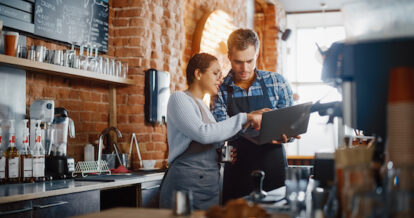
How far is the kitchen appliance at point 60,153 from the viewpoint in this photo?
9.81 feet

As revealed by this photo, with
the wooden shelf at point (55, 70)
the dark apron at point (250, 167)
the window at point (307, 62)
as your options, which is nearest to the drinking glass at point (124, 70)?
the wooden shelf at point (55, 70)

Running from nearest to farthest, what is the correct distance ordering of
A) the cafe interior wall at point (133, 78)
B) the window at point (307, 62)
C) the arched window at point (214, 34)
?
the cafe interior wall at point (133, 78), the arched window at point (214, 34), the window at point (307, 62)

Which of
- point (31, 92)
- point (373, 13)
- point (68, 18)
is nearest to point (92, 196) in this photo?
point (31, 92)

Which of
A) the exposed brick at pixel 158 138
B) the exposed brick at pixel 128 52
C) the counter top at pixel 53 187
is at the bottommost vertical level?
the counter top at pixel 53 187

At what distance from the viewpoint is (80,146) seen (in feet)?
11.7

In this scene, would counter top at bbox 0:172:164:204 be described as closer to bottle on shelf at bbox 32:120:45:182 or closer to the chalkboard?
bottle on shelf at bbox 32:120:45:182

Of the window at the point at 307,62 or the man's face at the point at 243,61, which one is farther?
the window at the point at 307,62

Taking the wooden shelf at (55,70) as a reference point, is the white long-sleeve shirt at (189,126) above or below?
below

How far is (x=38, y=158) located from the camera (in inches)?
111

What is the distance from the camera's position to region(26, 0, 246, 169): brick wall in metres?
3.53

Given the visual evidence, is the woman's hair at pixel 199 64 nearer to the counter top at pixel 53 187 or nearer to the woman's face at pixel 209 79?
the woman's face at pixel 209 79

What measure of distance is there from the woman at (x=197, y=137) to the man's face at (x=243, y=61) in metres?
0.42

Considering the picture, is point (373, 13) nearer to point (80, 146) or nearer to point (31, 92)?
point (31, 92)

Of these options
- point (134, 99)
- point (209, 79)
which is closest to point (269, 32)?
point (134, 99)
